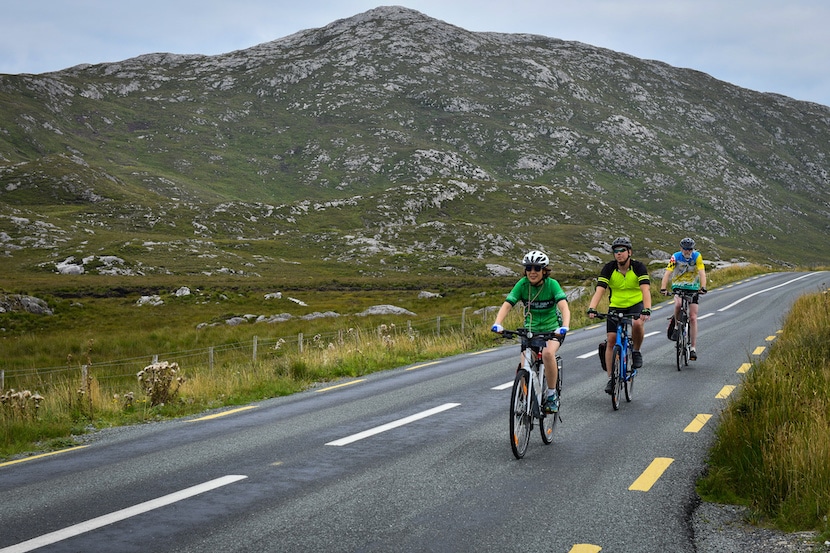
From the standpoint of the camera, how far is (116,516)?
540 centimetres

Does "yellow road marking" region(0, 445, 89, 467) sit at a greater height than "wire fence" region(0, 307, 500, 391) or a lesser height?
greater

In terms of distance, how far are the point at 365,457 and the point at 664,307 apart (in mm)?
24935

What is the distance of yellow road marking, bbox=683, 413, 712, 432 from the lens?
330 inches

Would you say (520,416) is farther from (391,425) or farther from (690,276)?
(690,276)

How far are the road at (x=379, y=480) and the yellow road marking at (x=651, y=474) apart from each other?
2 centimetres

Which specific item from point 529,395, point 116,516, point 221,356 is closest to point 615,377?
point 529,395

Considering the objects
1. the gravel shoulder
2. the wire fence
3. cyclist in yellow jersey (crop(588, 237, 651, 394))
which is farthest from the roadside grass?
the wire fence

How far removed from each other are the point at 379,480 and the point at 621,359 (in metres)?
4.97

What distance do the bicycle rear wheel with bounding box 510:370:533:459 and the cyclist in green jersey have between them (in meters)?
0.50

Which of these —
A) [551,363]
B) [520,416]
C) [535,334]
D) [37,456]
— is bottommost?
Answer: [37,456]

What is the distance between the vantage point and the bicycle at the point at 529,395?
709 centimetres

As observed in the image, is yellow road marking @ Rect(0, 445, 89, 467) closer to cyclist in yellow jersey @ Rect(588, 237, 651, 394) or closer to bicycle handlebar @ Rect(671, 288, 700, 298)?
cyclist in yellow jersey @ Rect(588, 237, 651, 394)

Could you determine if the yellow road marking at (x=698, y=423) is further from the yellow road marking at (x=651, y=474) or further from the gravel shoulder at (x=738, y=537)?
the gravel shoulder at (x=738, y=537)

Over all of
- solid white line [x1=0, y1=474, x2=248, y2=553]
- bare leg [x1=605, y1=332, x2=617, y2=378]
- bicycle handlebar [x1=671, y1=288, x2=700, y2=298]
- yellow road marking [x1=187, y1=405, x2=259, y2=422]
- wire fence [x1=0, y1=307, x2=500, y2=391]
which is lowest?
wire fence [x1=0, y1=307, x2=500, y2=391]
